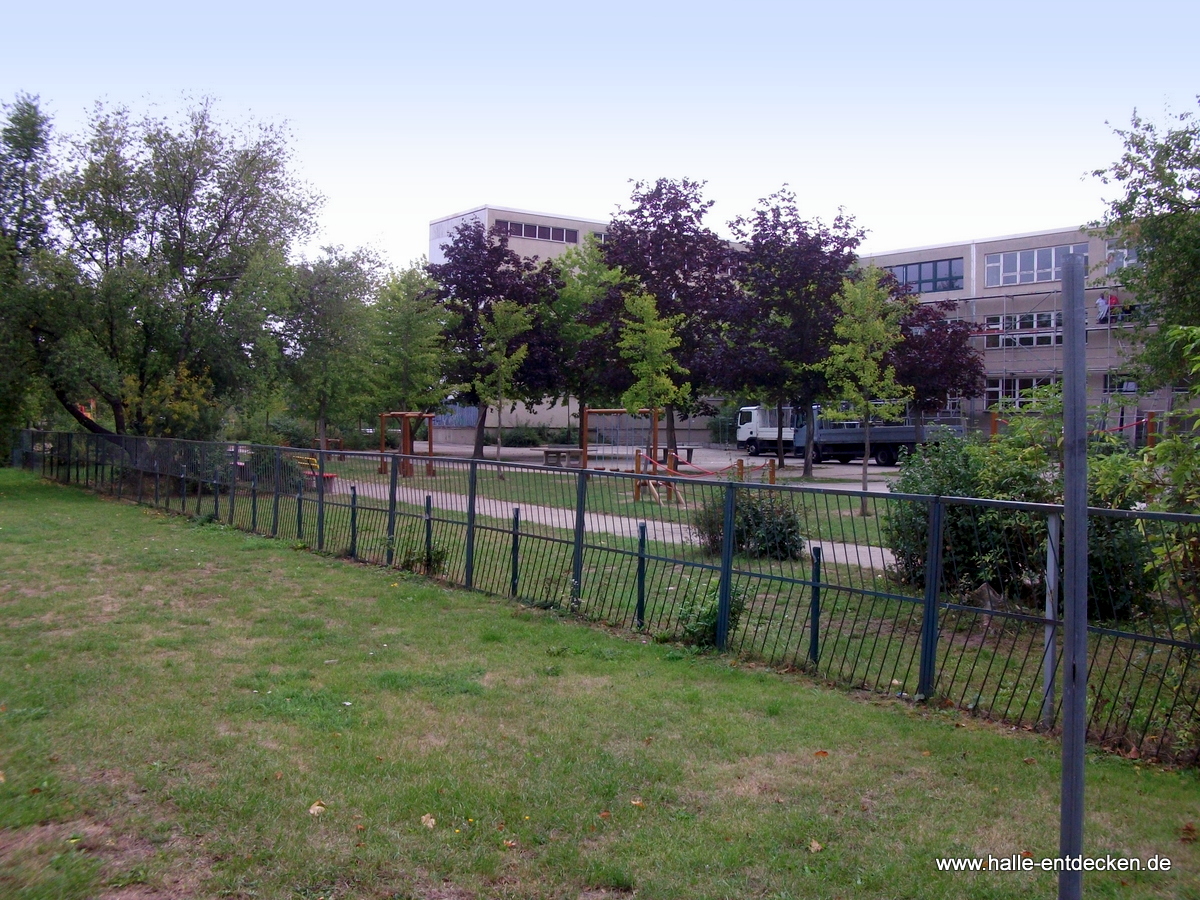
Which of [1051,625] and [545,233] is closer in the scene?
[1051,625]

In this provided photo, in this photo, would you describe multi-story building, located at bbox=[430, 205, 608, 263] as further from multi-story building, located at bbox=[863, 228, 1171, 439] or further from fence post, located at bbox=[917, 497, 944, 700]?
fence post, located at bbox=[917, 497, 944, 700]

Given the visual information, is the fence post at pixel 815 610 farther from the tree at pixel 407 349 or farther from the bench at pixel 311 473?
the tree at pixel 407 349

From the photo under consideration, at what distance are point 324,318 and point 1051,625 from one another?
24071 mm

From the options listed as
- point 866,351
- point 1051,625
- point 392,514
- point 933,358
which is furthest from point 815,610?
point 933,358

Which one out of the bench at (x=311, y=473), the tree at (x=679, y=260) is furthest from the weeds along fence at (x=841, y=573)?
the tree at (x=679, y=260)

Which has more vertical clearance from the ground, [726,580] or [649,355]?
[649,355]

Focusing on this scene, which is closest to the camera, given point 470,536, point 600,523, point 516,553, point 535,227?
point 600,523

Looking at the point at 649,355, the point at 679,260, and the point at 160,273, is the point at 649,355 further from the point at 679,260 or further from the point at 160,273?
the point at 160,273

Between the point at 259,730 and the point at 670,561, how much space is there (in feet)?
12.8

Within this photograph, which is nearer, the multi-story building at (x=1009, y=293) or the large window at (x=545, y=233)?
the multi-story building at (x=1009, y=293)

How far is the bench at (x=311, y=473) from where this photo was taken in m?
14.2

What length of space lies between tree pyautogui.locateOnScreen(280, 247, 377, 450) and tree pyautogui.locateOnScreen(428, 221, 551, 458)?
5.51 metres

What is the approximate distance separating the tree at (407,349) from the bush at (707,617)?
2433 cm

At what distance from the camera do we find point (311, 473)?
14430 mm
